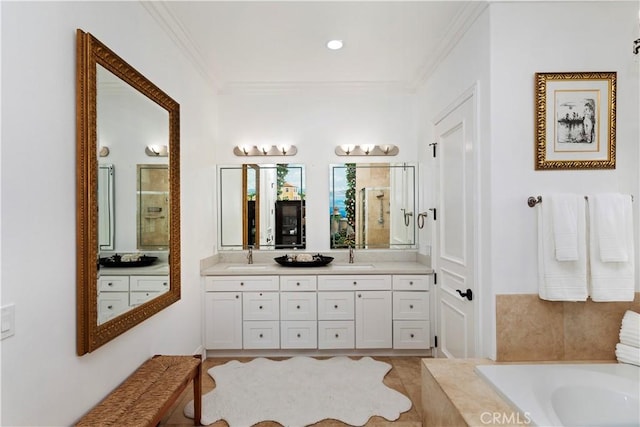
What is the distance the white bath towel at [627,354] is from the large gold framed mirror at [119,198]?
9.07 ft

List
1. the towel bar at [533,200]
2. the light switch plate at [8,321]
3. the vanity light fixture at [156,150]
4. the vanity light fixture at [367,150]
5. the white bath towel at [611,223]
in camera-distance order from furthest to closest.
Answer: the vanity light fixture at [367,150], the vanity light fixture at [156,150], the towel bar at [533,200], the white bath towel at [611,223], the light switch plate at [8,321]

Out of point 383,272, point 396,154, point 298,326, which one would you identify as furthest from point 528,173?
point 298,326

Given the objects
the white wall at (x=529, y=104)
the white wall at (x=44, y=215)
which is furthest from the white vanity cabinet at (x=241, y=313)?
the white wall at (x=529, y=104)

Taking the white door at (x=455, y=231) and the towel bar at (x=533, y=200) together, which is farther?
the white door at (x=455, y=231)

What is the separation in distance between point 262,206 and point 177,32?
1804 millimetres

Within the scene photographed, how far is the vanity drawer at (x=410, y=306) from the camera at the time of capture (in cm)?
327

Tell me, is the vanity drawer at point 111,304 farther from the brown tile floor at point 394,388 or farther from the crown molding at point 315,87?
the crown molding at point 315,87

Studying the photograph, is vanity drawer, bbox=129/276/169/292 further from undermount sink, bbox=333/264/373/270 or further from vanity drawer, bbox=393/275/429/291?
vanity drawer, bbox=393/275/429/291

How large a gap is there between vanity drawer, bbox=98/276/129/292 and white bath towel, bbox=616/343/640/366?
2.80m

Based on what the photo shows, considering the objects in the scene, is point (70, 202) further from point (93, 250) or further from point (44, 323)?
point (44, 323)

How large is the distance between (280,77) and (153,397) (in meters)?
2.92

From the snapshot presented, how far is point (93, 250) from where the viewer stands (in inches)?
63.5

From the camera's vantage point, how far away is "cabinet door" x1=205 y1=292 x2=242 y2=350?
3.27 meters

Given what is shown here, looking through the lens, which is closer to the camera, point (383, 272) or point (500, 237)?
point (500, 237)
